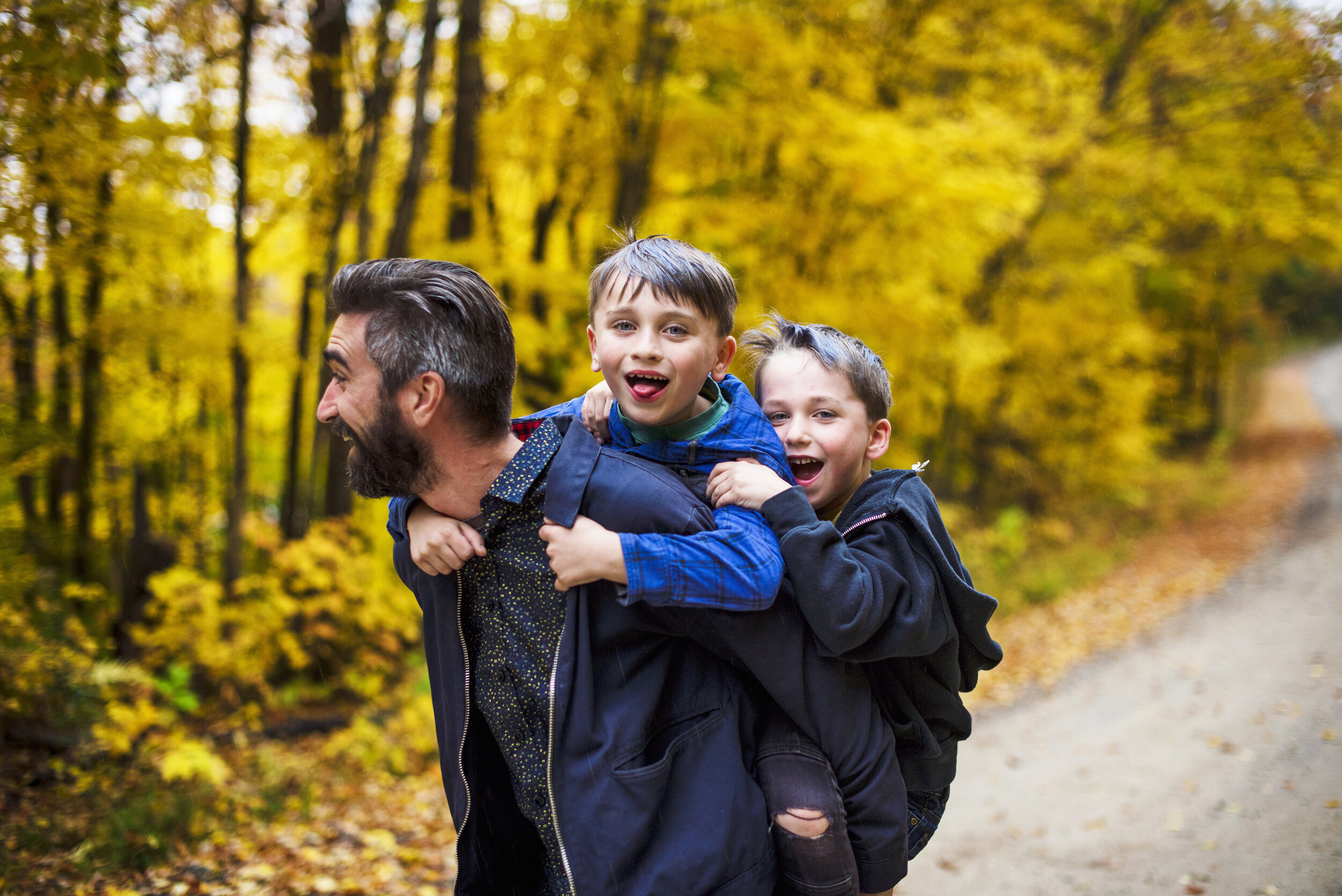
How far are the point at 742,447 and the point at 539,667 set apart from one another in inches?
24.7

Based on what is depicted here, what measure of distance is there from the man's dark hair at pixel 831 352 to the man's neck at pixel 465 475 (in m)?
0.72

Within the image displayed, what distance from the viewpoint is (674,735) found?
1607 mm

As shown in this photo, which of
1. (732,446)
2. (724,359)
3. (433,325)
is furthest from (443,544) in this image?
(724,359)

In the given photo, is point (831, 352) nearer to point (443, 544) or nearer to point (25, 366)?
point (443, 544)

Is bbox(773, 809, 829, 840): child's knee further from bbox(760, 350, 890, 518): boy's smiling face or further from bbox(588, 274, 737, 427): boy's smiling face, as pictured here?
bbox(588, 274, 737, 427): boy's smiling face

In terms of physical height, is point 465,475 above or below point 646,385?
below

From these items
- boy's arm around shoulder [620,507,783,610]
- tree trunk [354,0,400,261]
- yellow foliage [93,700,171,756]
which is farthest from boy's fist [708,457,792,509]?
tree trunk [354,0,400,261]

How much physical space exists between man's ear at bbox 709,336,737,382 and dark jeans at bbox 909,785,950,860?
1090mm

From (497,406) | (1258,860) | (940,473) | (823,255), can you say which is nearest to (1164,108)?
(940,473)

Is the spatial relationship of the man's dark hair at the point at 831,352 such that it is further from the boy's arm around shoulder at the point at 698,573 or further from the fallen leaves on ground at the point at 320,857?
the fallen leaves on ground at the point at 320,857

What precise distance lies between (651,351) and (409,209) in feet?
19.3

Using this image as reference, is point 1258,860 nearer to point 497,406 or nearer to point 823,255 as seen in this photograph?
point 497,406

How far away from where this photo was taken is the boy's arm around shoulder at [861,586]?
153 cm

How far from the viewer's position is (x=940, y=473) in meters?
13.4
